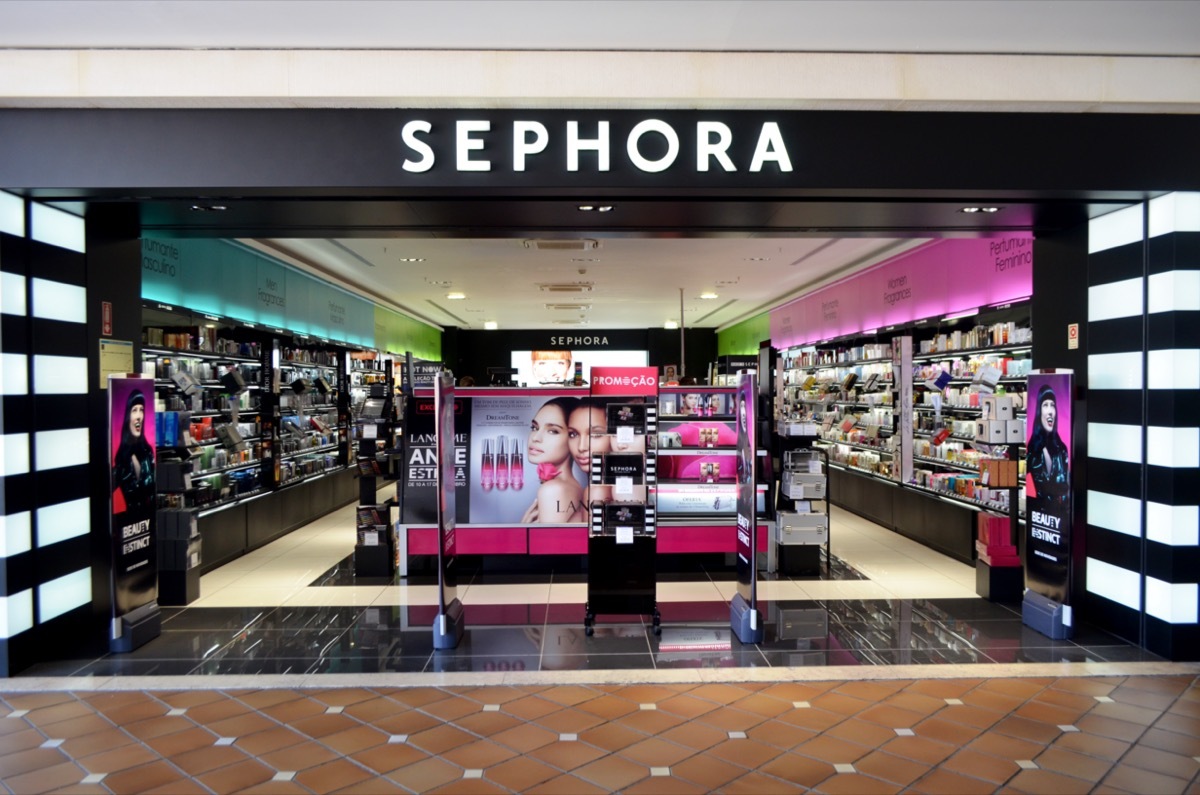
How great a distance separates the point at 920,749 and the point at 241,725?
10.8 ft

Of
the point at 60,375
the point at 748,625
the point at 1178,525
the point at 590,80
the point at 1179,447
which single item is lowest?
the point at 748,625

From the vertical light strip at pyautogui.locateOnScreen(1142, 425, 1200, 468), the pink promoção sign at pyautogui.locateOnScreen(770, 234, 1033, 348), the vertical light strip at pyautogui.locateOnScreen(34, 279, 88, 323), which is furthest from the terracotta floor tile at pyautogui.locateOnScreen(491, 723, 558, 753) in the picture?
the pink promoção sign at pyautogui.locateOnScreen(770, 234, 1033, 348)

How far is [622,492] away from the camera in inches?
199

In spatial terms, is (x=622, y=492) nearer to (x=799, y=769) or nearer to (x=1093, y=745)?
(x=799, y=769)

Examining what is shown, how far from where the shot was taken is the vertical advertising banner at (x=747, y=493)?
4.78 m

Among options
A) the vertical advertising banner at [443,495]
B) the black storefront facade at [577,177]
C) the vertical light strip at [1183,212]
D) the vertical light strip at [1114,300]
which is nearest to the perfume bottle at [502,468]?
the vertical advertising banner at [443,495]

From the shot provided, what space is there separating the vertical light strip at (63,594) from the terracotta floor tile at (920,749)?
15.7 ft

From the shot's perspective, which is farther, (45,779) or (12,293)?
(12,293)

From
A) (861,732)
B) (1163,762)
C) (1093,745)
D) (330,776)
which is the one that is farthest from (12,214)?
(1163,762)

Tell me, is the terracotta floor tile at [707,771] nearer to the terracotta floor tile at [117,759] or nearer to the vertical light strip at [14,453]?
the terracotta floor tile at [117,759]

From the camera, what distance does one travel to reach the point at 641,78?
407cm

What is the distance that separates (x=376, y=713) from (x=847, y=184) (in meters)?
3.84

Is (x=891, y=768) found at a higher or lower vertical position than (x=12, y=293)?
lower

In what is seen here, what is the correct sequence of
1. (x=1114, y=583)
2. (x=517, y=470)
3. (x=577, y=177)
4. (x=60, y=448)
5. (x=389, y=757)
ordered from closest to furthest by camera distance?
1. (x=389, y=757)
2. (x=577, y=177)
3. (x=60, y=448)
4. (x=1114, y=583)
5. (x=517, y=470)
